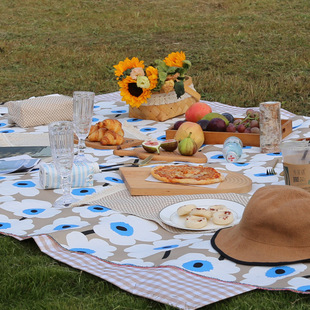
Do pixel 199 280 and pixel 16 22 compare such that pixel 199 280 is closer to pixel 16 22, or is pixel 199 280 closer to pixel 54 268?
pixel 54 268

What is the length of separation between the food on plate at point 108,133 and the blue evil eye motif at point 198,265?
1930 millimetres

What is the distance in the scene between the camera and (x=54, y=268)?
8.44 feet

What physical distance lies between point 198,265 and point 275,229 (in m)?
0.34

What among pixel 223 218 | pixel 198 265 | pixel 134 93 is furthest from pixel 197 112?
pixel 198 265

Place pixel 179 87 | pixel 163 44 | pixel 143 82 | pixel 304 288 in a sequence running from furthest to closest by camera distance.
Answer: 1. pixel 163 44
2. pixel 179 87
3. pixel 143 82
4. pixel 304 288

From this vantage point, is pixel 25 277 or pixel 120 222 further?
pixel 120 222

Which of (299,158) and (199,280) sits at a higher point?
(299,158)

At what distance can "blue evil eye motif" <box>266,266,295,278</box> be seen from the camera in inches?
91.8

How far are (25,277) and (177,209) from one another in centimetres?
80

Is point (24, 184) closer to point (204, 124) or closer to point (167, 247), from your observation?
point (167, 247)

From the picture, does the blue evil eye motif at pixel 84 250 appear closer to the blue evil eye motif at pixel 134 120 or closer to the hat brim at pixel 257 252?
the hat brim at pixel 257 252

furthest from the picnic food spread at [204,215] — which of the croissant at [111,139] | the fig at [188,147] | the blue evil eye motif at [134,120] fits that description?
the blue evil eye motif at [134,120]

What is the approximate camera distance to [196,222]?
2.79m

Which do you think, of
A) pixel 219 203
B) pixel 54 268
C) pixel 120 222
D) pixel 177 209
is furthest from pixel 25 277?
pixel 219 203
